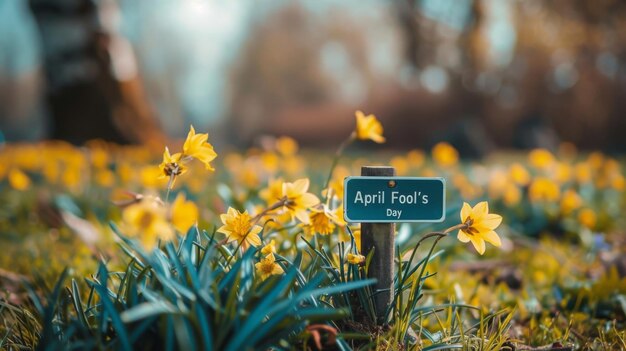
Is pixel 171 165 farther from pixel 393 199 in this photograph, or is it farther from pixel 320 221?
pixel 393 199

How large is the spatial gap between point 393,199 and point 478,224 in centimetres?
24

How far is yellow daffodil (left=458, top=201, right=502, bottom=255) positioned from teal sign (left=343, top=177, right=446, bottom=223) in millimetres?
82

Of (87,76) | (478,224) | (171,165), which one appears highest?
(87,76)

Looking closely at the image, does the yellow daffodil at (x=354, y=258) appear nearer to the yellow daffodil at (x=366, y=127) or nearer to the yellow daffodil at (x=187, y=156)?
the yellow daffodil at (x=187, y=156)

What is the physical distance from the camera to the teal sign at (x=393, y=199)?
1.58m

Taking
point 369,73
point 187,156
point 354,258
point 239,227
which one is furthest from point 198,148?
point 369,73

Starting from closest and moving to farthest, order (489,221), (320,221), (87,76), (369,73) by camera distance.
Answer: (489,221) < (320,221) < (87,76) < (369,73)

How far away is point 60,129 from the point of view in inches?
315

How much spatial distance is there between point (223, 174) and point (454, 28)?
11.1m

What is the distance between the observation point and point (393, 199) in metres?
1.61

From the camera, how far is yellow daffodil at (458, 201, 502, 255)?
1.55 metres

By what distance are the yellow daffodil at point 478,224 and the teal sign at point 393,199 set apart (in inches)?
3.2

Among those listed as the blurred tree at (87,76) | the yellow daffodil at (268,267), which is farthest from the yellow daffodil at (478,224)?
the blurred tree at (87,76)

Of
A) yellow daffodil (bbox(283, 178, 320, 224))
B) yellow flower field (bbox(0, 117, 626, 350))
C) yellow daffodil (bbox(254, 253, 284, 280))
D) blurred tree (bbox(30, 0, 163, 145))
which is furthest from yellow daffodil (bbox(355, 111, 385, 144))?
blurred tree (bbox(30, 0, 163, 145))
